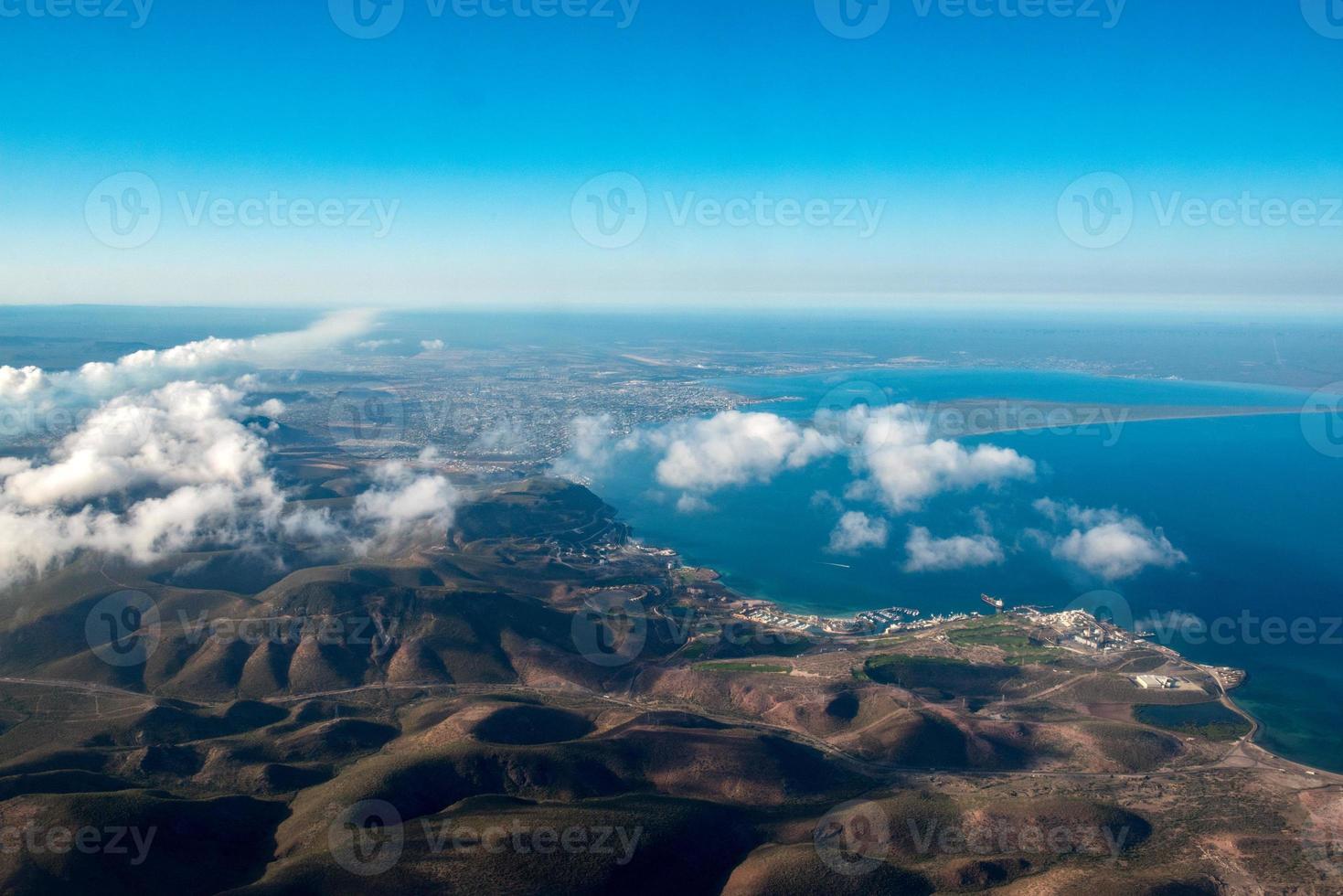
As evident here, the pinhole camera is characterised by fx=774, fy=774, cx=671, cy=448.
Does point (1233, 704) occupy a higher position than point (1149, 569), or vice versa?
point (1149, 569)

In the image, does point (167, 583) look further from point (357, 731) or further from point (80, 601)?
point (357, 731)

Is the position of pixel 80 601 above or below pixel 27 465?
below

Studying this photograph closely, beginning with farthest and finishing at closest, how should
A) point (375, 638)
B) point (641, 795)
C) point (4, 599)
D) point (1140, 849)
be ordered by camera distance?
point (4, 599) < point (375, 638) < point (641, 795) < point (1140, 849)

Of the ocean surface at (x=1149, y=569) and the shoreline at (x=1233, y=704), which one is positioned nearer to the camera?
the shoreline at (x=1233, y=704)

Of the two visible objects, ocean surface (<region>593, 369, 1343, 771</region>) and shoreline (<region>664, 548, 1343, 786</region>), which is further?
ocean surface (<region>593, 369, 1343, 771</region>)

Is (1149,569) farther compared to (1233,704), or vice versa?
(1149,569)

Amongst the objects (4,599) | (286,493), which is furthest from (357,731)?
(286,493)

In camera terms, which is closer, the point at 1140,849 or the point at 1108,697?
the point at 1140,849

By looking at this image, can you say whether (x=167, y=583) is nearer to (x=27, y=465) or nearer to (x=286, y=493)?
(x=286, y=493)

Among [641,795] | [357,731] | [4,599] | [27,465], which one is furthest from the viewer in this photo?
[27,465]
